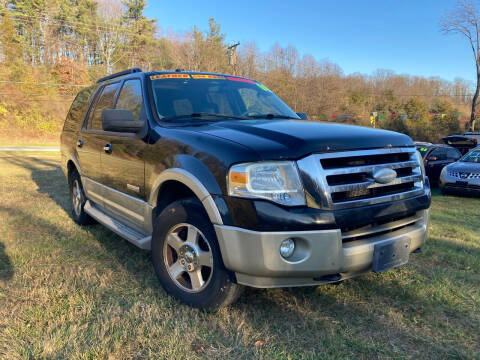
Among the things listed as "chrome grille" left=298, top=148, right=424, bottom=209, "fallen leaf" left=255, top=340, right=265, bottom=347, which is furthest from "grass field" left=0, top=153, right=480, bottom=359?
"chrome grille" left=298, top=148, right=424, bottom=209

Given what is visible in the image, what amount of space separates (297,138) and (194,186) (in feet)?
2.54

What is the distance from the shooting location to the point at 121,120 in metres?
3.17

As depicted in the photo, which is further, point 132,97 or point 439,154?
point 439,154

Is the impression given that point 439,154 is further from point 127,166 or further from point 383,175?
point 127,166

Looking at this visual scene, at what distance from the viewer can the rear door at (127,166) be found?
326 cm

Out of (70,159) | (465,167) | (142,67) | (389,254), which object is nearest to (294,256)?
(389,254)

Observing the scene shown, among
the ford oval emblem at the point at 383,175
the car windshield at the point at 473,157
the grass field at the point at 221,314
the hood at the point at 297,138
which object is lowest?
the grass field at the point at 221,314

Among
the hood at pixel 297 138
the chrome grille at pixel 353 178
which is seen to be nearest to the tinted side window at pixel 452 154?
the hood at pixel 297 138

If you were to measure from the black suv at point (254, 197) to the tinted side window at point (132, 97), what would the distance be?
0.03m

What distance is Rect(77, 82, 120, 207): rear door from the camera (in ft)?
13.7

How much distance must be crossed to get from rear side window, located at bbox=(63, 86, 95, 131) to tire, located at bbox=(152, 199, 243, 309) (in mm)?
2758

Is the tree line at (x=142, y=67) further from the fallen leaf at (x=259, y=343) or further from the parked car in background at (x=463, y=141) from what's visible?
the fallen leaf at (x=259, y=343)

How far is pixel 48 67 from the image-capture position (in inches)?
1446

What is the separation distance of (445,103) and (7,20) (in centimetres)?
4169
